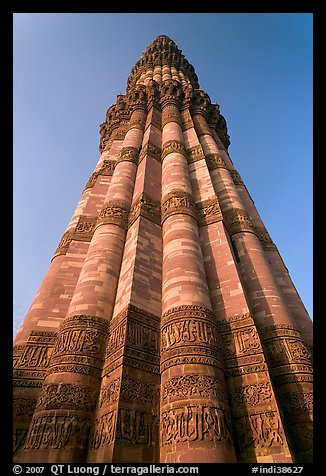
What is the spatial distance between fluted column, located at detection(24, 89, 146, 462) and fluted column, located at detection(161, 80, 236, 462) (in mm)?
1198

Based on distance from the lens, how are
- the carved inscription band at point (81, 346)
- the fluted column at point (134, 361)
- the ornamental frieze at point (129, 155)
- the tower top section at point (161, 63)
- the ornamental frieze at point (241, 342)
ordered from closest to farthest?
the fluted column at point (134, 361), the carved inscription band at point (81, 346), the ornamental frieze at point (241, 342), the ornamental frieze at point (129, 155), the tower top section at point (161, 63)

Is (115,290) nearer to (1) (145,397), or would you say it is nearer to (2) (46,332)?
(2) (46,332)

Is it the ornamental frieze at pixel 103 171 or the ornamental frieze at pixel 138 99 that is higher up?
the ornamental frieze at pixel 138 99

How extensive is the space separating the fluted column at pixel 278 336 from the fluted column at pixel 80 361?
3.19 m

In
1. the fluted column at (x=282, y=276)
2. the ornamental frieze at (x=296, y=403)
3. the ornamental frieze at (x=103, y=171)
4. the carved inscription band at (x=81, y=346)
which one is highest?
the ornamental frieze at (x=103, y=171)

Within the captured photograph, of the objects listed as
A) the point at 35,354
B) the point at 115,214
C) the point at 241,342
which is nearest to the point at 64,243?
the point at 115,214

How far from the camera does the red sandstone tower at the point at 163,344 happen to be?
4488 mm

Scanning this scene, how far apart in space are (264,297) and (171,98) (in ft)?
41.2

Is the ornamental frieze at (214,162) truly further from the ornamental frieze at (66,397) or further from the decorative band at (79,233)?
the ornamental frieze at (66,397)

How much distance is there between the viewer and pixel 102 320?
6301 mm

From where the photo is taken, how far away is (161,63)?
2281 cm

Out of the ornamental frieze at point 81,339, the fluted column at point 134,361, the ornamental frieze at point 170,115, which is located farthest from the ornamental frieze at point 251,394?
the ornamental frieze at point 170,115

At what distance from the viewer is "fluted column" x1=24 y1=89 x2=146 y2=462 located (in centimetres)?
448

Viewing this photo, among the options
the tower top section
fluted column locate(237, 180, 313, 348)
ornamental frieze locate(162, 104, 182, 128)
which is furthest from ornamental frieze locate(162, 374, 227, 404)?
the tower top section
